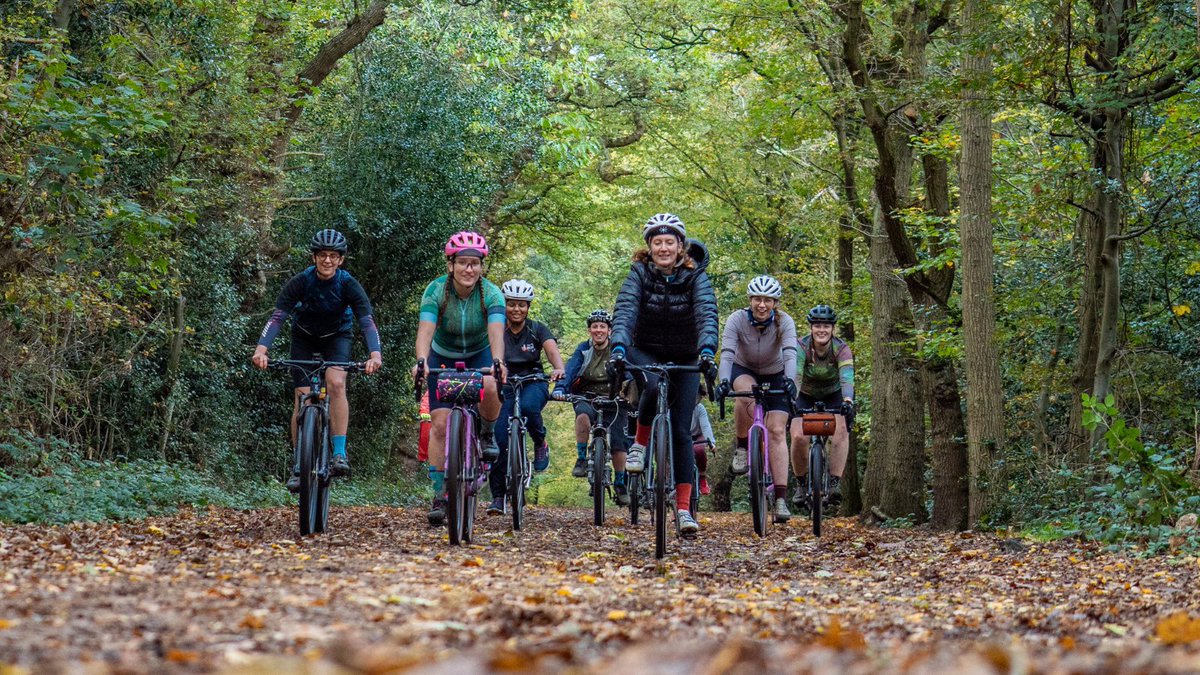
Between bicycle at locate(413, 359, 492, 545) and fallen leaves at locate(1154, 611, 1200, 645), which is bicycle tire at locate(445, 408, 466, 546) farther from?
fallen leaves at locate(1154, 611, 1200, 645)

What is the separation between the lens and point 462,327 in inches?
386

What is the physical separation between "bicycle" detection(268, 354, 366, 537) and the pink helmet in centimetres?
110

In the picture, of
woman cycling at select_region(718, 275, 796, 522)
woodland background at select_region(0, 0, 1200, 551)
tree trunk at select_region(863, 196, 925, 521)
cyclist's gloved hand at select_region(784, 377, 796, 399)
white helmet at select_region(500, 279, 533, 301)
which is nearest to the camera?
cyclist's gloved hand at select_region(784, 377, 796, 399)

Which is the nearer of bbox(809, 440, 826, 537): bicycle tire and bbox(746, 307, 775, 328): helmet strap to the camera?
bbox(746, 307, 775, 328): helmet strap

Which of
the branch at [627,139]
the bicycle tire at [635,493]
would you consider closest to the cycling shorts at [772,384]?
the bicycle tire at [635,493]

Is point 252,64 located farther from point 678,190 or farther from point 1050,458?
point 678,190

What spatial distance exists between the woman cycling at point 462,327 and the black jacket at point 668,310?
106 centimetres

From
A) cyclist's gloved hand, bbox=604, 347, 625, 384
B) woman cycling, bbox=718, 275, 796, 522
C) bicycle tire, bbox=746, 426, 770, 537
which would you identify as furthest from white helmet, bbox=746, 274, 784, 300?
cyclist's gloved hand, bbox=604, 347, 625, 384

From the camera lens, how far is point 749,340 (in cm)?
1145

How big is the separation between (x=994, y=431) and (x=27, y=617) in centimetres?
1207

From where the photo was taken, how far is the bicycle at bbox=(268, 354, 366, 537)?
911 centimetres

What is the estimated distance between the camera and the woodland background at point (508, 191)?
38.4ft

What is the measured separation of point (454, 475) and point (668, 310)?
187 cm

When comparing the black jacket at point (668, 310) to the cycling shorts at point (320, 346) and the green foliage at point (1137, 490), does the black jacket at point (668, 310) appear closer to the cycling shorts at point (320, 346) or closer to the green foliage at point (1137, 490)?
the cycling shorts at point (320, 346)
